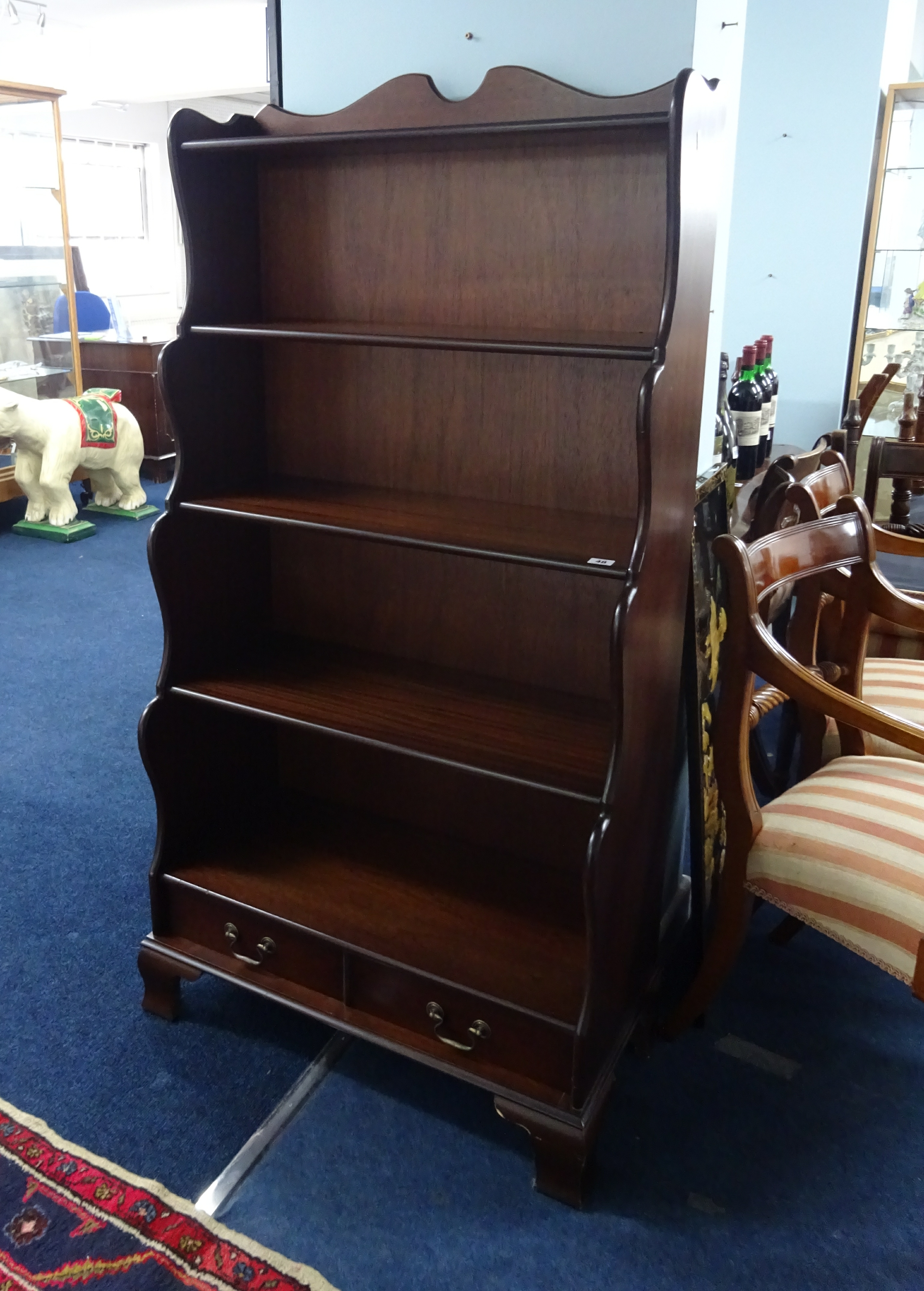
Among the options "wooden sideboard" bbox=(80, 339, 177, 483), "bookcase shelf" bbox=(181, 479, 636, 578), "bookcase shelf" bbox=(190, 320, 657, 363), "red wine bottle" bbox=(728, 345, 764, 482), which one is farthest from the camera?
"wooden sideboard" bbox=(80, 339, 177, 483)

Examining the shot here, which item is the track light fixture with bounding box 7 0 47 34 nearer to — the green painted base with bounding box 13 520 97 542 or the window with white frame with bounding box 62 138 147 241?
the window with white frame with bounding box 62 138 147 241

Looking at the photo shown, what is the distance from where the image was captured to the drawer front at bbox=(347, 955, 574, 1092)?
4.90 ft

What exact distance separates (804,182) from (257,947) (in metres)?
3.24

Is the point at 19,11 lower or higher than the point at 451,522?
higher

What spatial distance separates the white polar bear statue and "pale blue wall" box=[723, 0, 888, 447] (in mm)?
2898

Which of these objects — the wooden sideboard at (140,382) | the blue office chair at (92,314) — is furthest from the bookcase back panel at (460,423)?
the blue office chair at (92,314)

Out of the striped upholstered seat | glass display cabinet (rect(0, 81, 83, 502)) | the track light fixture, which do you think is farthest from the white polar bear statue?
the striped upholstered seat

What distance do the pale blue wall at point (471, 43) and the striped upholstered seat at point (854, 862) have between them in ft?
3.67

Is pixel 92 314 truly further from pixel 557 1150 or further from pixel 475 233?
pixel 557 1150

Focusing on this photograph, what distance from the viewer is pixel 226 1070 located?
173 cm

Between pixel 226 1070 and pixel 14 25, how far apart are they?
6.50m

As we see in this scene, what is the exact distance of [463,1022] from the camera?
5.09ft

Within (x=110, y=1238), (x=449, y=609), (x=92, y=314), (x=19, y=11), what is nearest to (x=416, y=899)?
(x=449, y=609)

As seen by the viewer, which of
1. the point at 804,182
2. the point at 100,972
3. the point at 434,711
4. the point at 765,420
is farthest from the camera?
the point at 804,182
